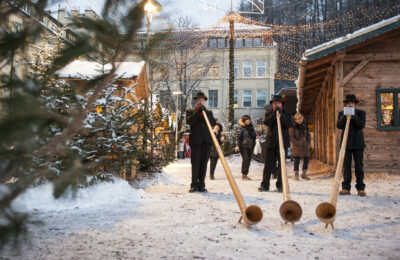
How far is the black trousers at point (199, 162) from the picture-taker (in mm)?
6941

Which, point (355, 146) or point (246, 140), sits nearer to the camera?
point (355, 146)

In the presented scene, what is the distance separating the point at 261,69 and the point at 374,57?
89.8ft

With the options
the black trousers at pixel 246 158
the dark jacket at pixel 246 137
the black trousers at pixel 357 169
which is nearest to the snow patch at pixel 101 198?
the black trousers at pixel 357 169

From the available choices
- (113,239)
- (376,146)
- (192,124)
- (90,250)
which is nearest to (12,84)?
(90,250)

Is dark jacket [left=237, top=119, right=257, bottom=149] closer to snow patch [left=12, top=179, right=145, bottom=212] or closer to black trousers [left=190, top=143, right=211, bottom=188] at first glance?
black trousers [left=190, top=143, right=211, bottom=188]

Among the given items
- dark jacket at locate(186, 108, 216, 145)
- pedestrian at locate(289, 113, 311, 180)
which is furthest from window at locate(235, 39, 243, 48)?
dark jacket at locate(186, 108, 216, 145)

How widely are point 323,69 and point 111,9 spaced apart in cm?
1102

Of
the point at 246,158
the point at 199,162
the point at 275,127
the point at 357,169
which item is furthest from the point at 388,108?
the point at 199,162

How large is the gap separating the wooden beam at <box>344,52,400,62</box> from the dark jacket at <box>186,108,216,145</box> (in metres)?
5.13

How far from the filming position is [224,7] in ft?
70.9

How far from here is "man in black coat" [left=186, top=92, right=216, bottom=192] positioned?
22.8ft

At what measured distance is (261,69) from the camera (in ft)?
121

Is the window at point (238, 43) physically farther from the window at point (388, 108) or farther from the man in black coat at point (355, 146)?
the man in black coat at point (355, 146)

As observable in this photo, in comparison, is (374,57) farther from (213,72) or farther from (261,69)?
(261,69)
